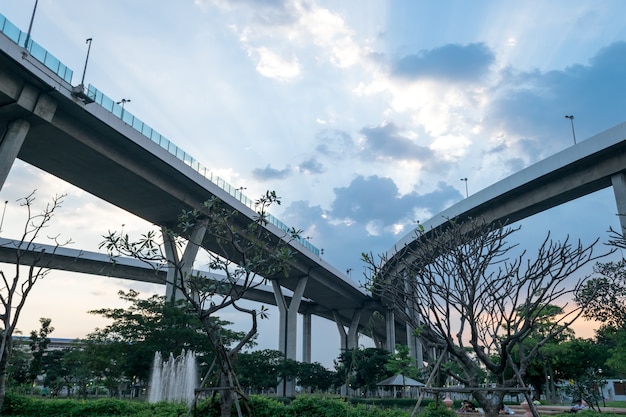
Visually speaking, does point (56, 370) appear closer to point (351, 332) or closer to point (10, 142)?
point (351, 332)

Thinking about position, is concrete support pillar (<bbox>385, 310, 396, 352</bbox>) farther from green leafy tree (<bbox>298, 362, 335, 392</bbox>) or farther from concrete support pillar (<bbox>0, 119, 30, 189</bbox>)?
concrete support pillar (<bbox>0, 119, 30, 189</bbox>)

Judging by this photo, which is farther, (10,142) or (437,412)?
(10,142)

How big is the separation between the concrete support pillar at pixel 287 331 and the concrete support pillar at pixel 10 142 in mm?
36768

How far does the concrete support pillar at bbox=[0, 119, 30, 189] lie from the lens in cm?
2355

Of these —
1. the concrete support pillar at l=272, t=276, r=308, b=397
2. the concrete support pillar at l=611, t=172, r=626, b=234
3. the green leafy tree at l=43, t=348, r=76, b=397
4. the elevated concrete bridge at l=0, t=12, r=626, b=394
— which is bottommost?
the green leafy tree at l=43, t=348, r=76, b=397

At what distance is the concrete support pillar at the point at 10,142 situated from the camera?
77.3ft

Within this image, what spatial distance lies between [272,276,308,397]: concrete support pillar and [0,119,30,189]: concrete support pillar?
36.8 meters

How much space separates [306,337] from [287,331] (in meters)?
26.3

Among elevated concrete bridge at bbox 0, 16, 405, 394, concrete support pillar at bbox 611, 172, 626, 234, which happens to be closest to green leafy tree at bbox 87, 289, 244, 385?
elevated concrete bridge at bbox 0, 16, 405, 394

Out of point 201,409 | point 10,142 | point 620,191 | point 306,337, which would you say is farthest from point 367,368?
point 10,142

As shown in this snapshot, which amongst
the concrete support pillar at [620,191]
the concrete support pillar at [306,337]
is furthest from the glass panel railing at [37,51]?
the concrete support pillar at [306,337]

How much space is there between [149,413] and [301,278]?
3787cm

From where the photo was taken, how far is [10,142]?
2383 centimetres

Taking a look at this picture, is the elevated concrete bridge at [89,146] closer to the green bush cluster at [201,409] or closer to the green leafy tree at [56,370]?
the green bush cluster at [201,409]
